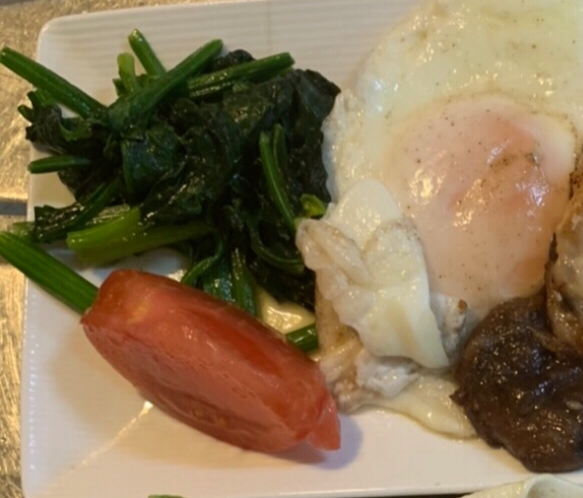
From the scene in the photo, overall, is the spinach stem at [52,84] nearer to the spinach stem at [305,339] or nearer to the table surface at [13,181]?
the table surface at [13,181]

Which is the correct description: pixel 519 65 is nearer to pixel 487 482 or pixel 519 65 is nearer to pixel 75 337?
pixel 487 482

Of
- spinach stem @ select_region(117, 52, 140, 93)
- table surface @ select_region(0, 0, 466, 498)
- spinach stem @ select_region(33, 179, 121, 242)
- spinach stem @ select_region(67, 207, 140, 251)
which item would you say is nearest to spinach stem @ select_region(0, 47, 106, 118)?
spinach stem @ select_region(117, 52, 140, 93)

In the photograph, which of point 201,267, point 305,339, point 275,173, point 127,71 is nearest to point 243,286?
point 201,267

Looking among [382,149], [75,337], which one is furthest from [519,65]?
[75,337]

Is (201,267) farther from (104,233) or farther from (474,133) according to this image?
(474,133)

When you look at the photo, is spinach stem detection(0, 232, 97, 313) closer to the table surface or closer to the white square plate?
the white square plate

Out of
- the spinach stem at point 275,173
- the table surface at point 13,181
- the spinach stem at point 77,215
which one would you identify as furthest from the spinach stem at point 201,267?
the table surface at point 13,181
